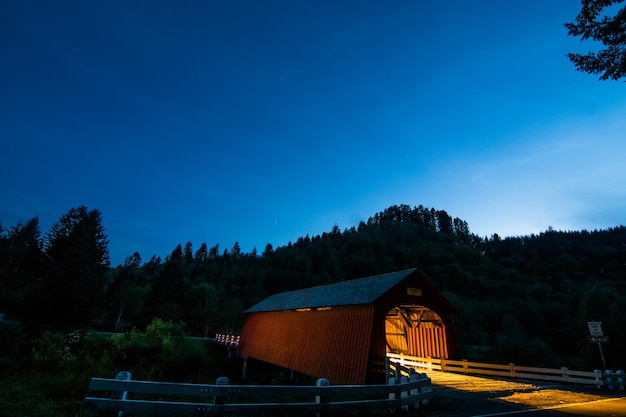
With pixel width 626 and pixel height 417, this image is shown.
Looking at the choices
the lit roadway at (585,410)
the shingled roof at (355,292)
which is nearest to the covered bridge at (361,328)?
the shingled roof at (355,292)

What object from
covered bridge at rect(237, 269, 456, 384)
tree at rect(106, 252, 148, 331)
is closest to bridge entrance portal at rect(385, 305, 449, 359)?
covered bridge at rect(237, 269, 456, 384)

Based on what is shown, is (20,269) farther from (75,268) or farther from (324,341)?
(324,341)

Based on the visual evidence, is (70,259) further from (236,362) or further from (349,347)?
(349,347)

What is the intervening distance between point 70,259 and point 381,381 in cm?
2433

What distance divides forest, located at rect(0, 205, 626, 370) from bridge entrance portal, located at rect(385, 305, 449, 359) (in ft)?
23.0

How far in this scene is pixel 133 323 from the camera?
46094 millimetres

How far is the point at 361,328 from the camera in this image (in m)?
14.1

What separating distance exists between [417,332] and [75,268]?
25.5m

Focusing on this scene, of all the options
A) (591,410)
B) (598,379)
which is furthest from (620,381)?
(591,410)

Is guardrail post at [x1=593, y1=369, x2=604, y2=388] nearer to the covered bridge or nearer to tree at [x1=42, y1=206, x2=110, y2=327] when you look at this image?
the covered bridge

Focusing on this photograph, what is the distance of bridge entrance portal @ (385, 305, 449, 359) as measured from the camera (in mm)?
17391

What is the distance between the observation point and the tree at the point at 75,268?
22562mm

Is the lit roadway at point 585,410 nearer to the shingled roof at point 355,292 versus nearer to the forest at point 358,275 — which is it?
the shingled roof at point 355,292

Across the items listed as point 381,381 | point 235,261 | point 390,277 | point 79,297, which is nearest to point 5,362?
point 79,297
